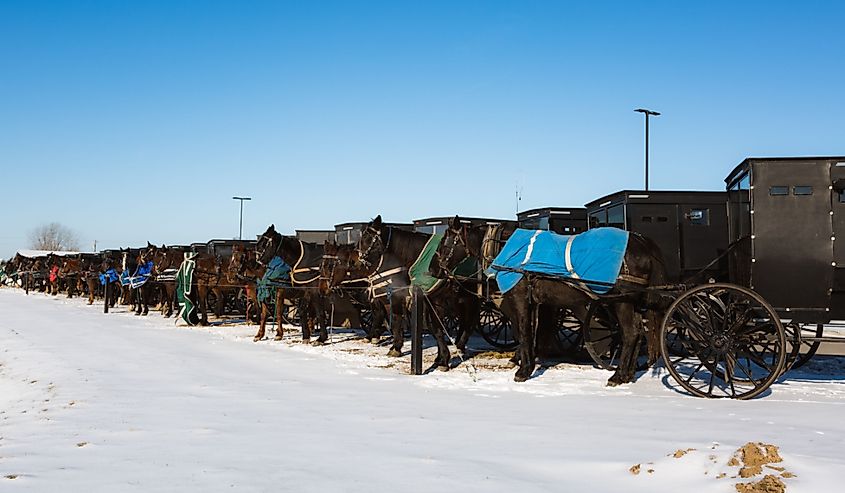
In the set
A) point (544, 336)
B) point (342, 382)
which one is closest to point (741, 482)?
point (342, 382)

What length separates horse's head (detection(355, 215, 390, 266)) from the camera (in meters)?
13.3

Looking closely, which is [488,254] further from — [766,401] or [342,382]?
[766,401]

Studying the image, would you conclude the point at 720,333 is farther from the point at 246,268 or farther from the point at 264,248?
the point at 246,268

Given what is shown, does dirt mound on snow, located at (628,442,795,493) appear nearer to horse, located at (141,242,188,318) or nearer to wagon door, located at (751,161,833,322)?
wagon door, located at (751,161,833,322)

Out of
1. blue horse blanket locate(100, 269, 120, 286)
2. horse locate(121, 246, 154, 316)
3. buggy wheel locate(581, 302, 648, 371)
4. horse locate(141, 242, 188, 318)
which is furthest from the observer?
blue horse blanket locate(100, 269, 120, 286)

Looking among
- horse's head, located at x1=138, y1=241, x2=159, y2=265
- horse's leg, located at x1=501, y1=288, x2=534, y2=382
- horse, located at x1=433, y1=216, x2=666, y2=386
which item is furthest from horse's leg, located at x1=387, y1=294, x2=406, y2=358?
horse's head, located at x1=138, y1=241, x2=159, y2=265

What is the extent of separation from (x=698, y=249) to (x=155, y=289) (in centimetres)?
2296

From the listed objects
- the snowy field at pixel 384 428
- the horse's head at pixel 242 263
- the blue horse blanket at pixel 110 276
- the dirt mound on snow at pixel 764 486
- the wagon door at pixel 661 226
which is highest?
the wagon door at pixel 661 226

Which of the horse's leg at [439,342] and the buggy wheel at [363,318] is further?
the buggy wheel at [363,318]

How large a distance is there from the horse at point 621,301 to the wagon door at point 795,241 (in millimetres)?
1736

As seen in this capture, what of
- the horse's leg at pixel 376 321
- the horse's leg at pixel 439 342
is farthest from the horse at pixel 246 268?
the horse's leg at pixel 439 342

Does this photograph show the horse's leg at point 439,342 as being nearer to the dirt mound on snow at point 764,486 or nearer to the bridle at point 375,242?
the bridle at point 375,242

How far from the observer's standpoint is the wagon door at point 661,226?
45.0 ft

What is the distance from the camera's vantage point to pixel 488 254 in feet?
38.8
